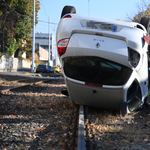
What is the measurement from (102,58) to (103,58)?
0.02 metres

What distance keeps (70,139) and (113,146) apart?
2.18ft

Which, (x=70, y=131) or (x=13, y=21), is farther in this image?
(x=13, y=21)

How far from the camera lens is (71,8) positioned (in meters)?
6.91

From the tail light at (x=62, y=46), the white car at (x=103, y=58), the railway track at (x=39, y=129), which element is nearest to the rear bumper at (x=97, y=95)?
the white car at (x=103, y=58)

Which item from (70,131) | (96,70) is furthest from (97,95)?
(70,131)

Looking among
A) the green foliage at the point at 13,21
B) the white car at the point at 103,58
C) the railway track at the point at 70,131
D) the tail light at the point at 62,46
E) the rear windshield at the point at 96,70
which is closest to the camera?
the railway track at the point at 70,131

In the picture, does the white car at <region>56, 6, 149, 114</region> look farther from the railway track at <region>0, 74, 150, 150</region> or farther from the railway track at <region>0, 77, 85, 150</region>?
the railway track at <region>0, 77, 85, 150</region>

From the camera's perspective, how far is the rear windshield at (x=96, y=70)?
577 centimetres

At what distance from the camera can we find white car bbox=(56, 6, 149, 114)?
18.5 ft

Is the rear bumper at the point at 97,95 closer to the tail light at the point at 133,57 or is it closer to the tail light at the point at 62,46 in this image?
the tail light at the point at 133,57

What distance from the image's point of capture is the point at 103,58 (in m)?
5.70

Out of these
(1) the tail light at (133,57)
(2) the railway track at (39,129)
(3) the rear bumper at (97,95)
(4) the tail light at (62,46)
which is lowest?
(2) the railway track at (39,129)

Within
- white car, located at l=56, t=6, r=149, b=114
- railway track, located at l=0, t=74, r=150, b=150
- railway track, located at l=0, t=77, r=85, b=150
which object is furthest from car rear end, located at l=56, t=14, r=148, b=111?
railway track, located at l=0, t=77, r=85, b=150

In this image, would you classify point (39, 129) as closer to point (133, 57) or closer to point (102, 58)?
point (102, 58)
